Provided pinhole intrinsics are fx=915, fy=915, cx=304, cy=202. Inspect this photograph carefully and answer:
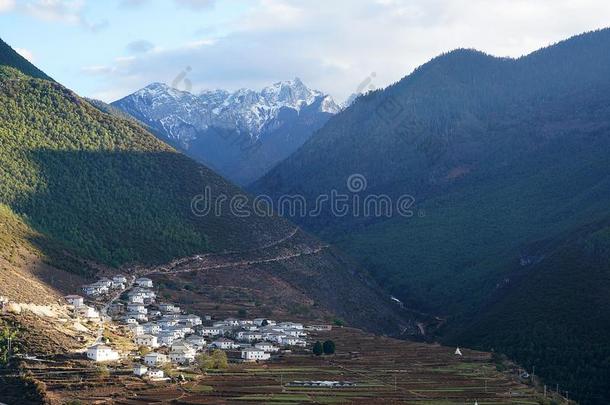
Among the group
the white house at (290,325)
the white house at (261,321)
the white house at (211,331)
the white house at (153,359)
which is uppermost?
the white house at (261,321)

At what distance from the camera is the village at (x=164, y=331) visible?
75.4m

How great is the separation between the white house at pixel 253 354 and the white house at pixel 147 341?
314 inches

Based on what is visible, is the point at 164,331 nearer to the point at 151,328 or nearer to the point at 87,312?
the point at 151,328

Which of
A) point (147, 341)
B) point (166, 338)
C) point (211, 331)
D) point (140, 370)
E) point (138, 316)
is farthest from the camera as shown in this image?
point (138, 316)

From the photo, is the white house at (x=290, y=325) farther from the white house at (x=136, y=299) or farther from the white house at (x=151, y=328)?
the white house at (x=136, y=299)

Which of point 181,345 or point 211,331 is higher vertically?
point 211,331

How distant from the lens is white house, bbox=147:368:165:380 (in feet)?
233

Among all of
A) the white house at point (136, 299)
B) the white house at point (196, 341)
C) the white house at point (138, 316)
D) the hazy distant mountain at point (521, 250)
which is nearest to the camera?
the white house at point (196, 341)

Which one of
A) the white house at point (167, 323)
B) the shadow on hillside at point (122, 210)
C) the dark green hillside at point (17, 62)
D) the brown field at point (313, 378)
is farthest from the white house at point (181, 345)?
the dark green hillside at point (17, 62)

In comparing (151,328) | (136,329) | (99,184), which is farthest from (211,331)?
(99,184)

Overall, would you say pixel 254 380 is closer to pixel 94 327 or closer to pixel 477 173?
pixel 94 327

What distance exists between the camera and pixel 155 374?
235 ft

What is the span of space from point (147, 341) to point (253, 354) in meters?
9.66

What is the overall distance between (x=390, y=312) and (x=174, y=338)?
165ft
